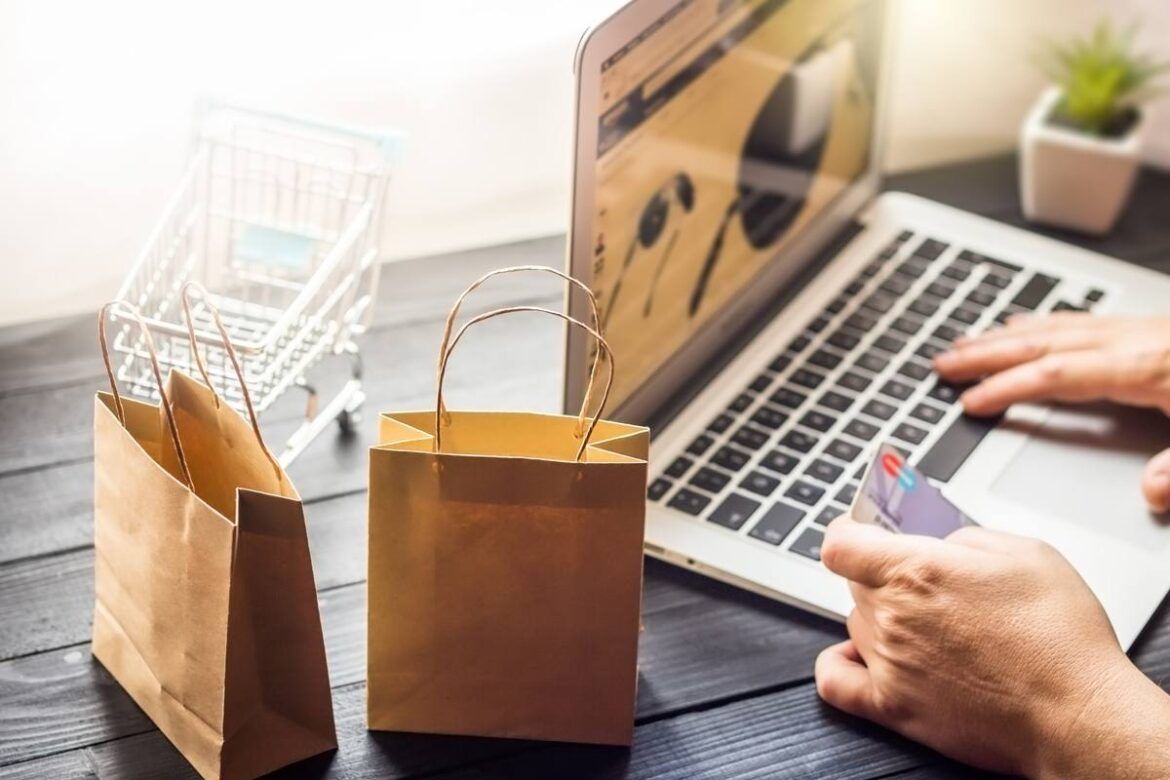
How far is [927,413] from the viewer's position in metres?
1.15

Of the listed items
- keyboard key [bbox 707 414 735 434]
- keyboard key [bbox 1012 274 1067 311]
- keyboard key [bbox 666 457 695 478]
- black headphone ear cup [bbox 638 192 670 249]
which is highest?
black headphone ear cup [bbox 638 192 670 249]

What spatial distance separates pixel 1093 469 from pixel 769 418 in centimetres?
25

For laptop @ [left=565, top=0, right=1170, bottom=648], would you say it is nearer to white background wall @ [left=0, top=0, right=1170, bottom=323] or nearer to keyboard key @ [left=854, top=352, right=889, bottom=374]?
keyboard key @ [left=854, top=352, right=889, bottom=374]

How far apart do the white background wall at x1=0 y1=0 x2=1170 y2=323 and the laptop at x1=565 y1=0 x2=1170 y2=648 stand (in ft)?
A: 0.89

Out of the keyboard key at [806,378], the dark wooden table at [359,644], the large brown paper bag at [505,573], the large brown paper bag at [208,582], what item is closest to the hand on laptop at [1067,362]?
the keyboard key at [806,378]

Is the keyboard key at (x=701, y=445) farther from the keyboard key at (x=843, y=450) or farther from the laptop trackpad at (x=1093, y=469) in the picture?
the laptop trackpad at (x=1093, y=469)

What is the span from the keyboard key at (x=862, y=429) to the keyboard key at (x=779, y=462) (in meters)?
0.07

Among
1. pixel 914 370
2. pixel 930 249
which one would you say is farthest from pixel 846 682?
pixel 930 249

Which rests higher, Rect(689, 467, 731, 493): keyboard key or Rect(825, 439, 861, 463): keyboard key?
Rect(825, 439, 861, 463): keyboard key

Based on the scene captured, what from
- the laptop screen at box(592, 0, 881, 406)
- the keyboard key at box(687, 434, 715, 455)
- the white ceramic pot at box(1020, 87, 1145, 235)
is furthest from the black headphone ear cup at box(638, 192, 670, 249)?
the white ceramic pot at box(1020, 87, 1145, 235)

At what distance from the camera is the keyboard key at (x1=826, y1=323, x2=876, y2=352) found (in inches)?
48.6

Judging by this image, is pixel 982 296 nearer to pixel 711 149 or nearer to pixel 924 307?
pixel 924 307

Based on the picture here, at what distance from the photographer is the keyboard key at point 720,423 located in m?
Result: 1.11

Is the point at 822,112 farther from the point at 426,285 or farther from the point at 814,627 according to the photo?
the point at 814,627
